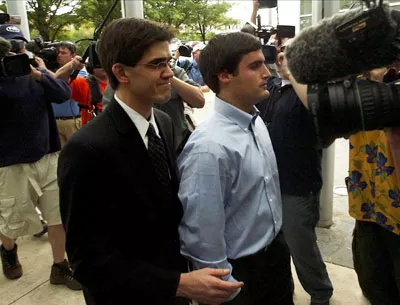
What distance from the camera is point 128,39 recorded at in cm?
142

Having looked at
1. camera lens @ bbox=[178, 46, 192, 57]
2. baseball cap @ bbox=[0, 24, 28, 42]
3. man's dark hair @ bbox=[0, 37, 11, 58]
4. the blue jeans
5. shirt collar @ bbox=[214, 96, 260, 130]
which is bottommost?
the blue jeans

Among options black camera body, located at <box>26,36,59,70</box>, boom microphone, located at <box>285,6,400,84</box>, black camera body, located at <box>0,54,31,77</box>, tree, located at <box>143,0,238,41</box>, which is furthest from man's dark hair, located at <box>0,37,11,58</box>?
tree, located at <box>143,0,238,41</box>

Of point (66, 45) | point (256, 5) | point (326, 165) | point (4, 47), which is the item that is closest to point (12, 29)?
point (4, 47)

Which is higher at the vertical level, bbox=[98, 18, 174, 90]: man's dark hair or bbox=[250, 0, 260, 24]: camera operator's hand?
bbox=[250, 0, 260, 24]: camera operator's hand

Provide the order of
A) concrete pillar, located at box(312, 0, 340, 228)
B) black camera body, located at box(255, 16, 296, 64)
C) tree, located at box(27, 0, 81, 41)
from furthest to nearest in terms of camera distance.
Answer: tree, located at box(27, 0, 81, 41) → concrete pillar, located at box(312, 0, 340, 228) → black camera body, located at box(255, 16, 296, 64)

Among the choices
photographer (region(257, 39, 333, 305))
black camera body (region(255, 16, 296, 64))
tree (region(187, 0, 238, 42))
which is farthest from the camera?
tree (region(187, 0, 238, 42))

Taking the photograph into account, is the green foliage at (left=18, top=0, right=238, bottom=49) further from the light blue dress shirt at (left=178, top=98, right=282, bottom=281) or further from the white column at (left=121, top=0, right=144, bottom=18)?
the light blue dress shirt at (left=178, top=98, right=282, bottom=281)

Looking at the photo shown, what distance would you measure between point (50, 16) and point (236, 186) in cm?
1400

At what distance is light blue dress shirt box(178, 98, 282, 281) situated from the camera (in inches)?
58.4

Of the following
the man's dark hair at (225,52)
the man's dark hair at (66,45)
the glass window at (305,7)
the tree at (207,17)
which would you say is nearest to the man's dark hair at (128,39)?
the man's dark hair at (225,52)

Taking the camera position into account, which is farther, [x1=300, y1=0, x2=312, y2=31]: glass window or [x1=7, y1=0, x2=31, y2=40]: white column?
[x1=300, y1=0, x2=312, y2=31]: glass window

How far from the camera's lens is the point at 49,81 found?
300cm

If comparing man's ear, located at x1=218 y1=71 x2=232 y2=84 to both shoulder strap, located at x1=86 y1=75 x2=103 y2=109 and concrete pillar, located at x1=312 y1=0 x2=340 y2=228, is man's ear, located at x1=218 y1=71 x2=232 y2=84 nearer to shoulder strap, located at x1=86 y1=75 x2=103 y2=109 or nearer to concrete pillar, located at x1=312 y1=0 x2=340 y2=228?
concrete pillar, located at x1=312 y1=0 x2=340 y2=228

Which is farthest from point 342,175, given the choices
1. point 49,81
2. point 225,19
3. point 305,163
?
point 225,19
